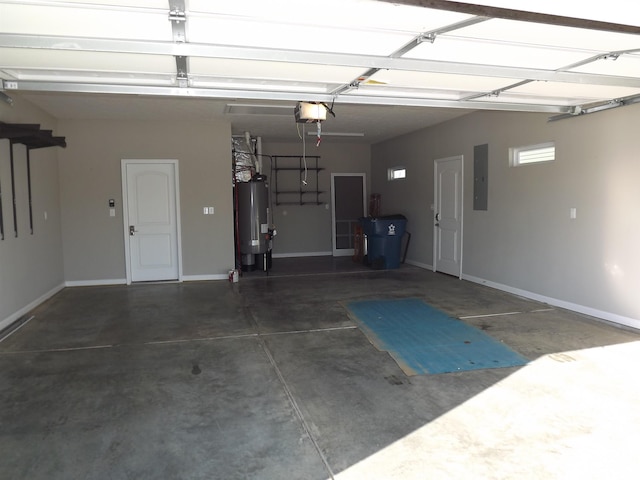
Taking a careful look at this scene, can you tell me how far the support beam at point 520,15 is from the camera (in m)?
2.09

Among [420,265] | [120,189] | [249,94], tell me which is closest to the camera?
[249,94]

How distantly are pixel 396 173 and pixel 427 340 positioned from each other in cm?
564

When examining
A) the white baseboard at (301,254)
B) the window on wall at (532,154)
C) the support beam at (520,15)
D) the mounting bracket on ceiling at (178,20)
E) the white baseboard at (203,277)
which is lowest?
the white baseboard at (203,277)

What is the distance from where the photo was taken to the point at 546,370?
3.56 metres

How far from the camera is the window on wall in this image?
5.56 m

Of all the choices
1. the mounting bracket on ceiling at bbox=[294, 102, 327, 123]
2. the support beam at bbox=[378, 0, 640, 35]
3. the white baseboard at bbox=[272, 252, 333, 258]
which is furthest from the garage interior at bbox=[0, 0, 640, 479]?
the white baseboard at bbox=[272, 252, 333, 258]

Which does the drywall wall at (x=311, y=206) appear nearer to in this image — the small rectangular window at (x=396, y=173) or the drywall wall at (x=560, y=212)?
the small rectangular window at (x=396, y=173)

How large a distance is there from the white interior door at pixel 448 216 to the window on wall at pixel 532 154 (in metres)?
1.11

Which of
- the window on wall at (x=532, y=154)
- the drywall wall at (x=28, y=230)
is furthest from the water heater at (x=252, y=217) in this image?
the window on wall at (x=532, y=154)

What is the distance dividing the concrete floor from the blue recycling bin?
313 cm

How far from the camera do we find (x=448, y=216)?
7.64 m

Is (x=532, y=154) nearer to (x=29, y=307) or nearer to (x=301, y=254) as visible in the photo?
(x=301, y=254)

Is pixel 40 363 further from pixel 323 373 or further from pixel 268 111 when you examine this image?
pixel 268 111

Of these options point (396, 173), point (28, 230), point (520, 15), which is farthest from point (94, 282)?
point (520, 15)
